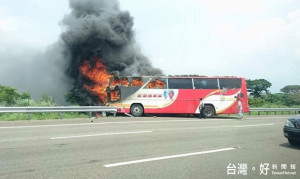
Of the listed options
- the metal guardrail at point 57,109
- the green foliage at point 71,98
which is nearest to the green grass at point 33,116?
the metal guardrail at point 57,109

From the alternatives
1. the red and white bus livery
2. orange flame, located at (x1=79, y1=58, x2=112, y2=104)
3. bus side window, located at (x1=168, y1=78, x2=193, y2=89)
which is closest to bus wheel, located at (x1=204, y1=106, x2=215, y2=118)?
the red and white bus livery

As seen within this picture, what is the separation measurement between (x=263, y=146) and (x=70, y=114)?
44.0ft

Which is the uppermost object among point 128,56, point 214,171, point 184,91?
point 128,56

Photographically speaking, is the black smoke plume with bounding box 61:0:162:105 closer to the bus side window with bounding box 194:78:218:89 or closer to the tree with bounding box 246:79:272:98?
the bus side window with bounding box 194:78:218:89

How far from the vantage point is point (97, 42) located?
27812 millimetres

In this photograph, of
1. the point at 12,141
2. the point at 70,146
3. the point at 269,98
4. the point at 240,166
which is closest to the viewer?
the point at 240,166

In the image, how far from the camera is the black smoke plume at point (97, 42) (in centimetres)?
2691

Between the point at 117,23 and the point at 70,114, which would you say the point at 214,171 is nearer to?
the point at 70,114

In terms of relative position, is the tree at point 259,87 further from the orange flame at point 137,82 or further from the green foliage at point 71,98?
the orange flame at point 137,82

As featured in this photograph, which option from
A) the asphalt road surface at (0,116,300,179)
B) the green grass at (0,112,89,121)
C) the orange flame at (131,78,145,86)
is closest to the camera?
the asphalt road surface at (0,116,300,179)

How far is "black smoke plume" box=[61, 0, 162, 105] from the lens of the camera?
26906mm

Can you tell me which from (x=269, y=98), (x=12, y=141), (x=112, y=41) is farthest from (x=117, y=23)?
(x=269, y=98)

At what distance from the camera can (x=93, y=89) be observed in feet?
78.2

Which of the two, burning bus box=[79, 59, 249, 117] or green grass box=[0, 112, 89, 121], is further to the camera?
burning bus box=[79, 59, 249, 117]
